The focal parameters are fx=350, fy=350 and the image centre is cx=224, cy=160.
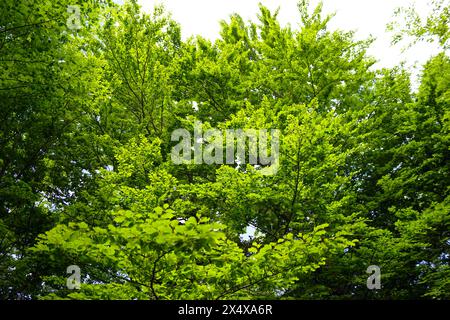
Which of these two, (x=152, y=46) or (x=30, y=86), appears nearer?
(x=30, y=86)

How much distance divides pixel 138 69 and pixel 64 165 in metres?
3.34

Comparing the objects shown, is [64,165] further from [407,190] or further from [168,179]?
[407,190]

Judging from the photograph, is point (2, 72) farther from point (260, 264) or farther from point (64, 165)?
point (260, 264)

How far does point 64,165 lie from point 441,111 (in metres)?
9.90

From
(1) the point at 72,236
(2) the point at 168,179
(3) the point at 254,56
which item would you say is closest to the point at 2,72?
(2) the point at 168,179

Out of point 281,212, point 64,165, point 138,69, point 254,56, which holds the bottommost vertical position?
point 281,212

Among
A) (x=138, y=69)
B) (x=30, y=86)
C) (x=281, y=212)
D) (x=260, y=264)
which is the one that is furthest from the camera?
(x=138, y=69)

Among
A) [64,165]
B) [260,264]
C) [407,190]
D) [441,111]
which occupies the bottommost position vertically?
[260,264]

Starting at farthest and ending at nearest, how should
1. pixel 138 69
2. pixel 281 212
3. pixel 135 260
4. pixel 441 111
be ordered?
pixel 138 69
pixel 441 111
pixel 281 212
pixel 135 260

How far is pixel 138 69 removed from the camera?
9336 millimetres

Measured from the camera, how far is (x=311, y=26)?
33.7ft

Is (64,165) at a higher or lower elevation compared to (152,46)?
lower

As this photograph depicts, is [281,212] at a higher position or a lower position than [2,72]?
lower

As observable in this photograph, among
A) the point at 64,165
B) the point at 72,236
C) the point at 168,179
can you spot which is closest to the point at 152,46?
the point at 64,165
